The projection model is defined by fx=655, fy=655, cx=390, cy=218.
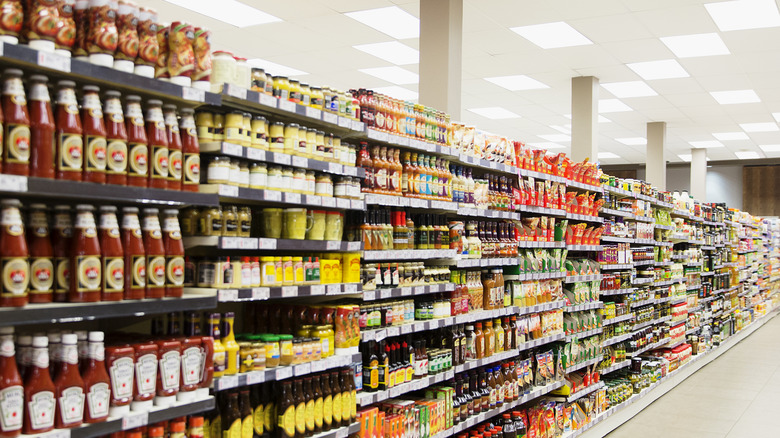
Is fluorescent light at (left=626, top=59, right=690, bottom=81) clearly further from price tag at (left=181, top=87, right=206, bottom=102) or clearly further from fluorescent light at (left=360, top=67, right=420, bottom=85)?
price tag at (left=181, top=87, right=206, bottom=102)

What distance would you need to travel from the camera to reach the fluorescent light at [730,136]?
14.2m

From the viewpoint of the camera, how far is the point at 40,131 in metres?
2.13

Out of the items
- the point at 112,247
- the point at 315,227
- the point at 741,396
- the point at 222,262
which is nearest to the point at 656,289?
the point at 741,396

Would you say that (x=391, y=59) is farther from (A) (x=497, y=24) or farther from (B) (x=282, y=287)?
(B) (x=282, y=287)

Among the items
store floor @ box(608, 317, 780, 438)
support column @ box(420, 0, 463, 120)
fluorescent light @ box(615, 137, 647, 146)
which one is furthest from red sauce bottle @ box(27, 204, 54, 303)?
fluorescent light @ box(615, 137, 647, 146)

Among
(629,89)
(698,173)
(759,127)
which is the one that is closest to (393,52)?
(629,89)

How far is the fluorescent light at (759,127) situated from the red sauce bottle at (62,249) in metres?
13.7

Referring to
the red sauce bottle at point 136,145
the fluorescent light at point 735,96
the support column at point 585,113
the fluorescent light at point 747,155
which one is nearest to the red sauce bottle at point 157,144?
the red sauce bottle at point 136,145

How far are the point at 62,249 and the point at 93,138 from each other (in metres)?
0.40

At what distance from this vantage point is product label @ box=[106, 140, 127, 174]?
2.31m

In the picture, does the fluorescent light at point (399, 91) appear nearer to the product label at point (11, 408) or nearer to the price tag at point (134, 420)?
the price tag at point (134, 420)

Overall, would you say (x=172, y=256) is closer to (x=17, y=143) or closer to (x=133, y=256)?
(x=133, y=256)

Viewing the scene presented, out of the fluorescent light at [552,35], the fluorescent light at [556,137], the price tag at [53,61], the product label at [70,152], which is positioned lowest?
the product label at [70,152]

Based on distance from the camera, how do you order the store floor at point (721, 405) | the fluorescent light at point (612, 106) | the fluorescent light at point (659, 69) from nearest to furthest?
1. the store floor at point (721, 405)
2. the fluorescent light at point (659, 69)
3. the fluorescent light at point (612, 106)
